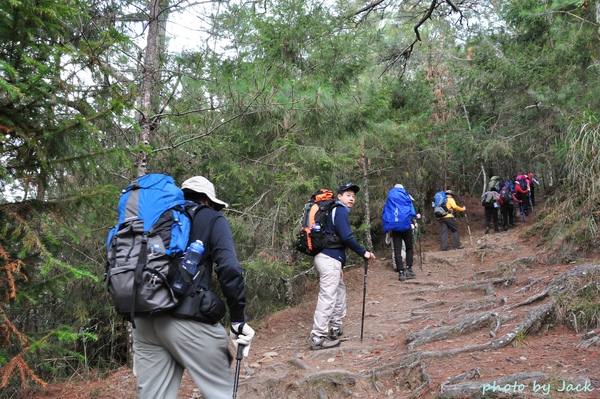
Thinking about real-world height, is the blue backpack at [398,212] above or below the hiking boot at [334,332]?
above

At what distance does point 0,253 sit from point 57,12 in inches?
87.5

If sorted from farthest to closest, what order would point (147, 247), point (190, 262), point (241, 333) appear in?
point (241, 333) < point (190, 262) < point (147, 247)

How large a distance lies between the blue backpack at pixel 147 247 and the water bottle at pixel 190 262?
37 millimetres

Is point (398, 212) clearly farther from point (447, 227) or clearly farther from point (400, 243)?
point (447, 227)

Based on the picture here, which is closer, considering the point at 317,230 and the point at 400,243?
the point at 317,230

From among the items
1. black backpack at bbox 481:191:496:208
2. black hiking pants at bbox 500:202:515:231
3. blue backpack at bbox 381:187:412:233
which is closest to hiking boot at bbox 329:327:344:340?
blue backpack at bbox 381:187:412:233

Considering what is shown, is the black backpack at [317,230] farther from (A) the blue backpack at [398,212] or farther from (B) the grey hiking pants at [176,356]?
(A) the blue backpack at [398,212]

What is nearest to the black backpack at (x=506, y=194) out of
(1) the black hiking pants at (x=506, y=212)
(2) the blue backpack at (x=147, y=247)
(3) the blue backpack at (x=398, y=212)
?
(1) the black hiking pants at (x=506, y=212)

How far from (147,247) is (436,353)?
3.26 meters

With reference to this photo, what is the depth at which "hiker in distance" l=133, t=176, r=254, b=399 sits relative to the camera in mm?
3027

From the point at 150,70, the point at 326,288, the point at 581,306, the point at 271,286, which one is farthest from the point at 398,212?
the point at 150,70

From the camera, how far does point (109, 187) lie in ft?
14.2

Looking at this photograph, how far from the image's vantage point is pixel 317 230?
595 centimetres

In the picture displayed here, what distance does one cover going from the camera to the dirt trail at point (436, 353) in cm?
369
